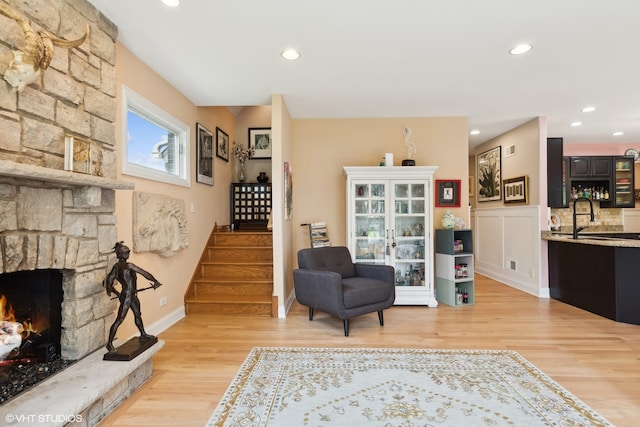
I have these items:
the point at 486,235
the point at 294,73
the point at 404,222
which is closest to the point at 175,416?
the point at 294,73

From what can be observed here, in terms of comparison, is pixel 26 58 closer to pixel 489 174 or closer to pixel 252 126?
pixel 252 126

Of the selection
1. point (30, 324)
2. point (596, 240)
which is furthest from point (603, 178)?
point (30, 324)

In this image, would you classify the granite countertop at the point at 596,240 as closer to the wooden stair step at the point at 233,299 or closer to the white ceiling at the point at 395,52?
the white ceiling at the point at 395,52

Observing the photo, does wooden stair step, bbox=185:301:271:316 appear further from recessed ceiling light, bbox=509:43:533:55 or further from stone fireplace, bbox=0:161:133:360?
recessed ceiling light, bbox=509:43:533:55

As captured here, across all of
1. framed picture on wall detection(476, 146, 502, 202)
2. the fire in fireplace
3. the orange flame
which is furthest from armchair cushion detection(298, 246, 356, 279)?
framed picture on wall detection(476, 146, 502, 202)

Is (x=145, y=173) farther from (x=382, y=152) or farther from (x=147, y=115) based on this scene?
(x=382, y=152)

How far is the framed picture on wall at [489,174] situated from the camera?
18.4ft

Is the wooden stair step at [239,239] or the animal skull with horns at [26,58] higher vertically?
the animal skull with horns at [26,58]

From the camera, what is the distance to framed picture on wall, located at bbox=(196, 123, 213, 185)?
4086 mm

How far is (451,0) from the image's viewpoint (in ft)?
6.84

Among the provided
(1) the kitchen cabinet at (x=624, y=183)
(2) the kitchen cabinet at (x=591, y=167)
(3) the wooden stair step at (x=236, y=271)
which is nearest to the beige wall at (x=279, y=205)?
(3) the wooden stair step at (x=236, y=271)

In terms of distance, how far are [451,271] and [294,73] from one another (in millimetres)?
3013

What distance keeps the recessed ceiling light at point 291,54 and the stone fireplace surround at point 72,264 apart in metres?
1.66

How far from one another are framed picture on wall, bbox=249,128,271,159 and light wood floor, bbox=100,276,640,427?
9.16ft
